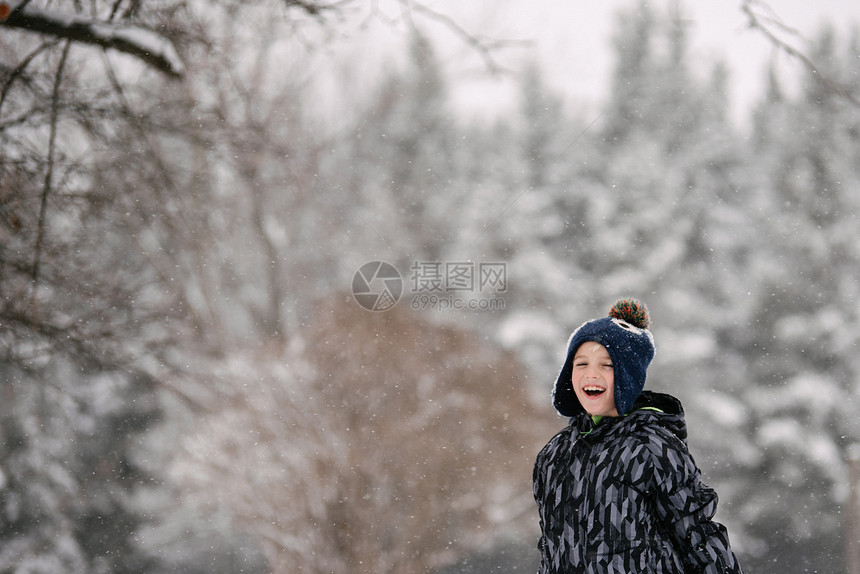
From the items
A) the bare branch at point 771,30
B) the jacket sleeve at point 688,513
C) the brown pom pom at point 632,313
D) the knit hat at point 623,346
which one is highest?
the bare branch at point 771,30

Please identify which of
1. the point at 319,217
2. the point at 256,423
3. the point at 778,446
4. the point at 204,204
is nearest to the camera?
→ the point at 256,423

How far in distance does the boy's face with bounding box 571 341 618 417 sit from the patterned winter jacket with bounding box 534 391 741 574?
5 centimetres

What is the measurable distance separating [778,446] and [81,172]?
8696 millimetres

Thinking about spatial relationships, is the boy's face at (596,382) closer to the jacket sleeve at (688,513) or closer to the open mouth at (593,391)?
the open mouth at (593,391)

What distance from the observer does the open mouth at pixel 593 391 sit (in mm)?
1510

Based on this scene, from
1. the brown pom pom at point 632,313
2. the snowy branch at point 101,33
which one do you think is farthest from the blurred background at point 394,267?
the brown pom pom at point 632,313

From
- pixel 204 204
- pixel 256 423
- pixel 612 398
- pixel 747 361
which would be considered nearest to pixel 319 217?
pixel 204 204

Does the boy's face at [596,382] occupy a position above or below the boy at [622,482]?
above

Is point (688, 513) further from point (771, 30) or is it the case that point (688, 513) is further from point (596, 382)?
point (771, 30)

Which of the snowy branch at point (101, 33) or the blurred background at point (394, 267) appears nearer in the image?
the snowy branch at point (101, 33)

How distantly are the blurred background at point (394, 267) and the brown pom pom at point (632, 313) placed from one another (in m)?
1.88

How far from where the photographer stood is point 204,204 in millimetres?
Answer: 7512

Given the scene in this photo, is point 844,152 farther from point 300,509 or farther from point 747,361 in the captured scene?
point 300,509

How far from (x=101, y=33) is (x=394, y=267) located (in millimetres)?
5471
